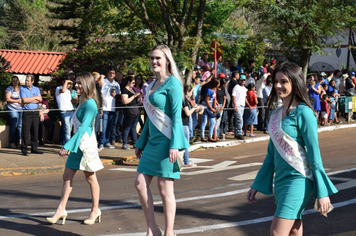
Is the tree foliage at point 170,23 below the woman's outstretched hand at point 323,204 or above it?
above

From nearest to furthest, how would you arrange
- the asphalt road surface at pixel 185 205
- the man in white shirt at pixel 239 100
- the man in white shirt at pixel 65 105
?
the asphalt road surface at pixel 185 205, the man in white shirt at pixel 65 105, the man in white shirt at pixel 239 100

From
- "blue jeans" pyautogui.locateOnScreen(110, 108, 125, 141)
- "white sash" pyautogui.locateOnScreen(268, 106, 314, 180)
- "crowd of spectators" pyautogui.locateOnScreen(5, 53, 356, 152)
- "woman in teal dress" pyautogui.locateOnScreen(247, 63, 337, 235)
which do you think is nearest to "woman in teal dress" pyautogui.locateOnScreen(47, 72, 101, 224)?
"woman in teal dress" pyautogui.locateOnScreen(247, 63, 337, 235)

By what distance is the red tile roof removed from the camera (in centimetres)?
3055

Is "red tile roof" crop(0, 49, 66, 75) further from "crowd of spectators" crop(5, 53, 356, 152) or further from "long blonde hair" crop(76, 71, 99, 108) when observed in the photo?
"long blonde hair" crop(76, 71, 99, 108)

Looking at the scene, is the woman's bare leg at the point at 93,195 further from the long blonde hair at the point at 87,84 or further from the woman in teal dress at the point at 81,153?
the long blonde hair at the point at 87,84

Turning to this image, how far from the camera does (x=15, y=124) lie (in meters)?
13.3

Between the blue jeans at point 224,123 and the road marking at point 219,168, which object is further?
the blue jeans at point 224,123

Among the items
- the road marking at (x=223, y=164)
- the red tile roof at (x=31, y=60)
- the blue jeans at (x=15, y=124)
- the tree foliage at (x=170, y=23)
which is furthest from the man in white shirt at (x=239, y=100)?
the red tile roof at (x=31, y=60)

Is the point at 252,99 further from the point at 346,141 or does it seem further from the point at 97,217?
the point at 97,217

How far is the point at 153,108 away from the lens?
536 cm

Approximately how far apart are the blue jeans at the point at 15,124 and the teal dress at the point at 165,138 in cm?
858

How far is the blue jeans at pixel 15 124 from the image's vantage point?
13.1 metres

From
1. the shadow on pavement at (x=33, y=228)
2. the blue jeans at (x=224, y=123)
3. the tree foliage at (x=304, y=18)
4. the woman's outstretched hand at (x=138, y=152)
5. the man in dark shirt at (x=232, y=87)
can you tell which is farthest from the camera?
the tree foliage at (x=304, y=18)

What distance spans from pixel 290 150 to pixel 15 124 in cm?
1065
